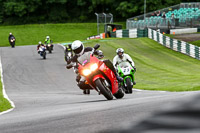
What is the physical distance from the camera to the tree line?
79363mm

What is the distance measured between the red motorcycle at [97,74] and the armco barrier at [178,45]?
21834 mm

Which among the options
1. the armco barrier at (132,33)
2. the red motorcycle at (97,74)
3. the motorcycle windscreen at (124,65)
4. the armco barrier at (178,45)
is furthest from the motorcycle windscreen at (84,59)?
the armco barrier at (132,33)

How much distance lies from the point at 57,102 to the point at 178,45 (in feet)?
83.2

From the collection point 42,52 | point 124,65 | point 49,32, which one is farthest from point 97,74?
point 49,32

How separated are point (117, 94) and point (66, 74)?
13.9 m

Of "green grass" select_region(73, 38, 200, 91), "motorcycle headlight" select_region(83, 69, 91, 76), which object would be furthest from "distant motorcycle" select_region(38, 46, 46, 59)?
"motorcycle headlight" select_region(83, 69, 91, 76)

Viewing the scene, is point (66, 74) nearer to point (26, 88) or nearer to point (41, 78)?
point (41, 78)

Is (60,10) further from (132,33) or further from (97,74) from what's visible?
(97,74)

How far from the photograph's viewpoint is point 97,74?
8.30 meters

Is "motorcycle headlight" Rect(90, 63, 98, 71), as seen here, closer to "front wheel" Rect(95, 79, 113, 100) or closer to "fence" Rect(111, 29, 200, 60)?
"front wheel" Rect(95, 79, 113, 100)

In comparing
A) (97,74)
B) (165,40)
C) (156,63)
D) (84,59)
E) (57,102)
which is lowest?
(156,63)

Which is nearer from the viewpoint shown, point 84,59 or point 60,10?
point 84,59

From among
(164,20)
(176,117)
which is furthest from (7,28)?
(176,117)

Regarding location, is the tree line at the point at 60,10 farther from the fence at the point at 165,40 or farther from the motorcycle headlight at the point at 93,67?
the motorcycle headlight at the point at 93,67
